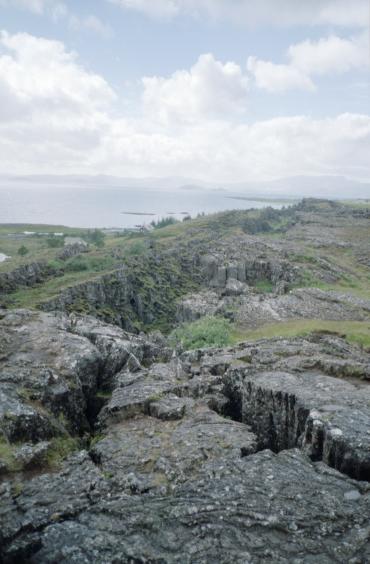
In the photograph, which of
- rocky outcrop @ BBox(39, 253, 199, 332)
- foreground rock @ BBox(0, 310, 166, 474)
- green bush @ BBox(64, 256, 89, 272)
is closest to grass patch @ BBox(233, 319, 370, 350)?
foreground rock @ BBox(0, 310, 166, 474)

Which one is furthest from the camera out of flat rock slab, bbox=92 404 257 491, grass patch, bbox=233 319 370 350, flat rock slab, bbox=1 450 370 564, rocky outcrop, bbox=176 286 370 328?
rocky outcrop, bbox=176 286 370 328

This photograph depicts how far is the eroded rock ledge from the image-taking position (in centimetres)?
810

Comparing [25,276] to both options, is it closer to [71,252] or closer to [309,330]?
[71,252]

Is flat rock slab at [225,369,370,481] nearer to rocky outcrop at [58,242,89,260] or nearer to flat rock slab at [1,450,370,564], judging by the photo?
flat rock slab at [1,450,370,564]

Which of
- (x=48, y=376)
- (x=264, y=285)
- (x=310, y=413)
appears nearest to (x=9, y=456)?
(x=48, y=376)

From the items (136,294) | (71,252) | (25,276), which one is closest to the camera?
(25,276)

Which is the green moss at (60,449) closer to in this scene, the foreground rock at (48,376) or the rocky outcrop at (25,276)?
the foreground rock at (48,376)

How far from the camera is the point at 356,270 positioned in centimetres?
7556

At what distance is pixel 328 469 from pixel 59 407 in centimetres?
884

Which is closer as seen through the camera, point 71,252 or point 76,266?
point 76,266

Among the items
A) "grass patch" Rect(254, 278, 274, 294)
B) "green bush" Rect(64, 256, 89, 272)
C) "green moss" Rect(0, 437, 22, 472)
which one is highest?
"green bush" Rect(64, 256, 89, 272)

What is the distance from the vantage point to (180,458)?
1109 cm

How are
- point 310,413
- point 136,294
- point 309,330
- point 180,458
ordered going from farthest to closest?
point 136,294 → point 309,330 → point 310,413 → point 180,458

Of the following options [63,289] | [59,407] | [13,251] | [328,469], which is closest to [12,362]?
[59,407]
